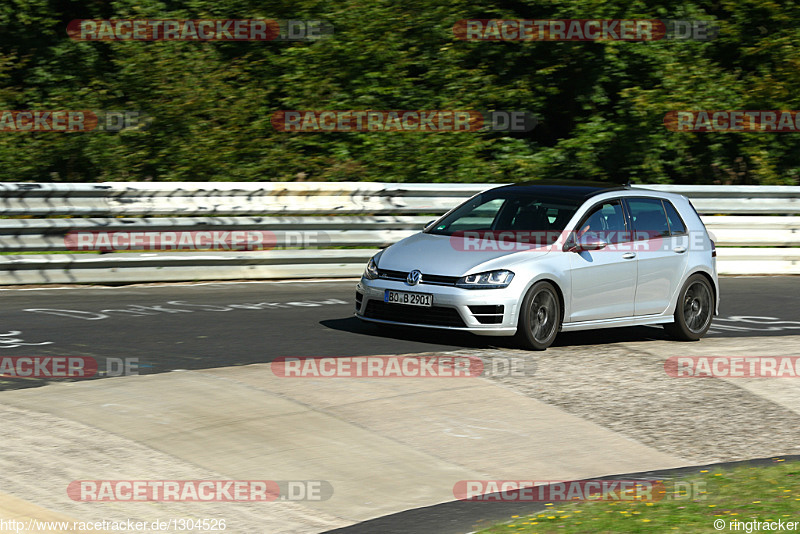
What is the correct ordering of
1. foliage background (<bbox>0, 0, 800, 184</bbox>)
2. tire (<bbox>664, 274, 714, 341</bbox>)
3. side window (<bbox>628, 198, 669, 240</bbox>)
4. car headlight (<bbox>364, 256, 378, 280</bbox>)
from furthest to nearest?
foliage background (<bbox>0, 0, 800, 184</bbox>)
tire (<bbox>664, 274, 714, 341</bbox>)
side window (<bbox>628, 198, 669, 240</bbox>)
car headlight (<bbox>364, 256, 378, 280</bbox>)

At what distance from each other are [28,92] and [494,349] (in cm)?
1191

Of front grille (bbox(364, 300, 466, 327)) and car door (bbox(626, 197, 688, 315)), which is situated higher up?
car door (bbox(626, 197, 688, 315))

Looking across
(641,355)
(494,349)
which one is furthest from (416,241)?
(641,355)

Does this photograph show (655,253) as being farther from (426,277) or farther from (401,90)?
(401,90)

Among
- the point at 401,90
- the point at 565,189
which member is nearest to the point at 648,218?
the point at 565,189

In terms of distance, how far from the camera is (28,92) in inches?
773

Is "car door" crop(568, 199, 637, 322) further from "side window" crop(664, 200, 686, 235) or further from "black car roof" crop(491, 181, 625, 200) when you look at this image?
"side window" crop(664, 200, 686, 235)

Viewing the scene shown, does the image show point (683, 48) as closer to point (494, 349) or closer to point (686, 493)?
point (494, 349)

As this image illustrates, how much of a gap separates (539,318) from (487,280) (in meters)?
0.68

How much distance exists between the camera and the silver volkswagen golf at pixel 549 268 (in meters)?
10.6

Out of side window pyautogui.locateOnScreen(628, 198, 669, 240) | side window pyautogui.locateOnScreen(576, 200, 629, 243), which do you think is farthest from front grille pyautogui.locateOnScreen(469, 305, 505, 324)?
side window pyautogui.locateOnScreen(628, 198, 669, 240)

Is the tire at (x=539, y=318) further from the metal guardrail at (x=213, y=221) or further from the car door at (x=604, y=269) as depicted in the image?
the metal guardrail at (x=213, y=221)

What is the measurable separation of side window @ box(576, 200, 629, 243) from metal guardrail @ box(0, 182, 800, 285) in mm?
4261

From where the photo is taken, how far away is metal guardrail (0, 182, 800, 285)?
13.8 metres
